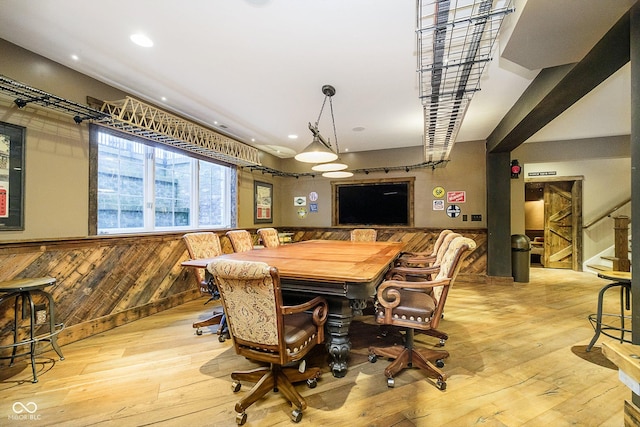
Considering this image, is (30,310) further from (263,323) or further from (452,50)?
(452,50)

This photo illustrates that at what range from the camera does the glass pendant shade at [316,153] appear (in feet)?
9.49

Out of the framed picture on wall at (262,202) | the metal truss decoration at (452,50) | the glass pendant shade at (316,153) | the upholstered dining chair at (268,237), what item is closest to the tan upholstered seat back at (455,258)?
the metal truss decoration at (452,50)

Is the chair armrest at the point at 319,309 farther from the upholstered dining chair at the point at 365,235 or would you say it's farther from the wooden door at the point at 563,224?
the wooden door at the point at 563,224

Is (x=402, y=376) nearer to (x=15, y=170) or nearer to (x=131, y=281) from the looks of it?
(x=131, y=281)

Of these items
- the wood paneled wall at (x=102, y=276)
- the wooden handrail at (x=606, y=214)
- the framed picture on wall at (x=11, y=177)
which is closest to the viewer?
the framed picture on wall at (x=11, y=177)

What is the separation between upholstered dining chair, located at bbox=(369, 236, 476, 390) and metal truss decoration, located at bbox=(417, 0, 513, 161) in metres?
1.44

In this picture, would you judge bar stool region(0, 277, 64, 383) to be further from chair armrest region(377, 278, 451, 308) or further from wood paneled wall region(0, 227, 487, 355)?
chair armrest region(377, 278, 451, 308)

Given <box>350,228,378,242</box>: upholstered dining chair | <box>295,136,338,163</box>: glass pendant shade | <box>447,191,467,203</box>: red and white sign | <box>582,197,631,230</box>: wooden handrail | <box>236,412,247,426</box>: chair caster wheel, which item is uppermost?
<box>295,136,338,163</box>: glass pendant shade

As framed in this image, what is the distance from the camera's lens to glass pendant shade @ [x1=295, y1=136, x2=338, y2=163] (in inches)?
114

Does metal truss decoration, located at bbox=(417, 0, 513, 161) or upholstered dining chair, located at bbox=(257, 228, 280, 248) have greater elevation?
metal truss decoration, located at bbox=(417, 0, 513, 161)

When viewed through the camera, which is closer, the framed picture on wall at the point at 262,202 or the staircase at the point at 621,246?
the staircase at the point at 621,246

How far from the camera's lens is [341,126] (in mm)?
4578

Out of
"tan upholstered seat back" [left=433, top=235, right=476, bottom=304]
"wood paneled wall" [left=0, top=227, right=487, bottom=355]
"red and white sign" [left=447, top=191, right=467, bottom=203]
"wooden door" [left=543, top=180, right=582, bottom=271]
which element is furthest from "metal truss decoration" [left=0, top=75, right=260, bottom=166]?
"wooden door" [left=543, top=180, right=582, bottom=271]

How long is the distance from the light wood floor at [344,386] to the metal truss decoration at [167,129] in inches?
89.4
